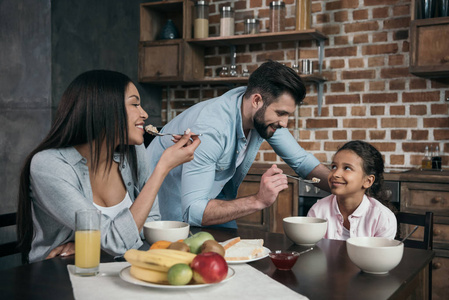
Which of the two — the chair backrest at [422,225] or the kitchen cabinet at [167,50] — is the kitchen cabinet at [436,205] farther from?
the kitchen cabinet at [167,50]

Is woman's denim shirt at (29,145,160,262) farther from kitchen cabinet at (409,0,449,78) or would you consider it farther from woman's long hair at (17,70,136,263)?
kitchen cabinet at (409,0,449,78)

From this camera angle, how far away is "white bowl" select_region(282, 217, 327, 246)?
1.40 m

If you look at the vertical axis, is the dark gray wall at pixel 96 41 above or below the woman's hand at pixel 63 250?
above

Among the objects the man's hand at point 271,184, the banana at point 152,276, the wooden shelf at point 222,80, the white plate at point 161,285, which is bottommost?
the white plate at point 161,285

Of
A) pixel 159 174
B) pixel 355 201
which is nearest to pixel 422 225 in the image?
pixel 355 201

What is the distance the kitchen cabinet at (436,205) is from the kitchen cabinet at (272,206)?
713 millimetres

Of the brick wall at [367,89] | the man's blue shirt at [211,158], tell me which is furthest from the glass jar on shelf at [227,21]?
the man's blue shirt at [211,158]

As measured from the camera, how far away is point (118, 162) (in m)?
1.71

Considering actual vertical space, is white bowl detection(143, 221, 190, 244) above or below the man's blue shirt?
below

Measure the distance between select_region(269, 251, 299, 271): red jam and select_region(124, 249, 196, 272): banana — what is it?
0.24 meters

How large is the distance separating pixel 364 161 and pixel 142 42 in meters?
2.53

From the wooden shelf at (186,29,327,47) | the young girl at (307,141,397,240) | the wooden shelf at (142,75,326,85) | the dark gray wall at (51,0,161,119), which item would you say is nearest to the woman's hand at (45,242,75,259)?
the young girl at (307,141,397,240)

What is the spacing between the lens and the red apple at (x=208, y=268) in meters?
0.98

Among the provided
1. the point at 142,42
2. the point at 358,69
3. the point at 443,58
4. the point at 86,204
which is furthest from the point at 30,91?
the point at 443,58
